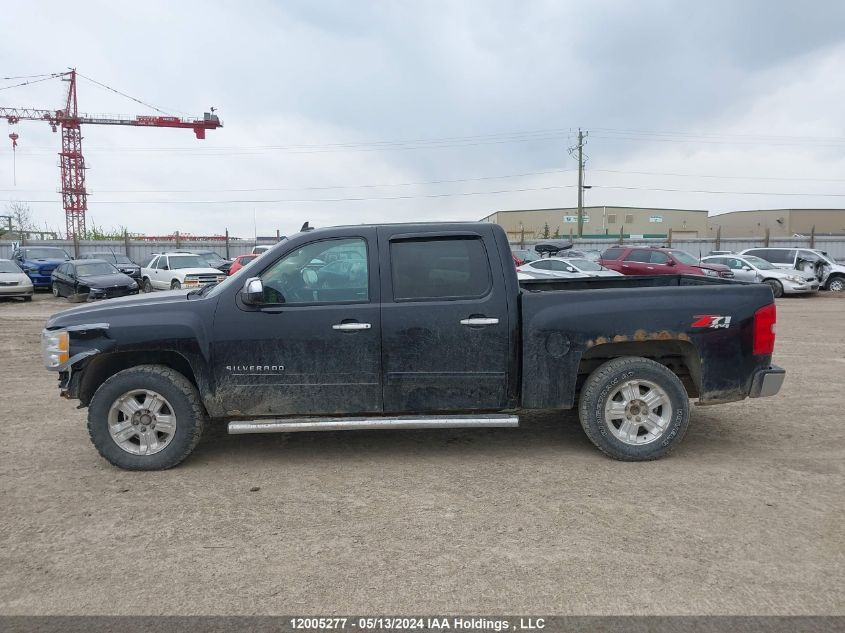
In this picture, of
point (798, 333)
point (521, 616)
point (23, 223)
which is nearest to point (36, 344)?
point (521, 616)

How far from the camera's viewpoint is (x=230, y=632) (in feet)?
9.04

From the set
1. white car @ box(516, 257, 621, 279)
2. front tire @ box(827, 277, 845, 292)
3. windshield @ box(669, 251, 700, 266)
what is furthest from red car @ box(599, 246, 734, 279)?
front tire @ box(827, 277, 845, 292)

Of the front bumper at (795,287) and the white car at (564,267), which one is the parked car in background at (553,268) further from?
the front bumper at (795,287)

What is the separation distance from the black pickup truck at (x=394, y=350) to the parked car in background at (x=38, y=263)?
2180 cm

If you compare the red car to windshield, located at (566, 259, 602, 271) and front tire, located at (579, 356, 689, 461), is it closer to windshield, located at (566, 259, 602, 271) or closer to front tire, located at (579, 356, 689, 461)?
windshield, located at (566, 259, 602, 271)

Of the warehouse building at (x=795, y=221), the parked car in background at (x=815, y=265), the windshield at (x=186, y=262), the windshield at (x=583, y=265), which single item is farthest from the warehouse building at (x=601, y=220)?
the windshield at (x=186, y=262)

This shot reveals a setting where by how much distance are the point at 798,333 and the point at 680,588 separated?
433 inches

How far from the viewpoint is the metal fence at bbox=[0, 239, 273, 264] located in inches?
1303

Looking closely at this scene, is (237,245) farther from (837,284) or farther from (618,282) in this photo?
(618,282)

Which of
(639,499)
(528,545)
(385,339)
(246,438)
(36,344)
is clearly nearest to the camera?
(528,545)

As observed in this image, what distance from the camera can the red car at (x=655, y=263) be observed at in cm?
2056

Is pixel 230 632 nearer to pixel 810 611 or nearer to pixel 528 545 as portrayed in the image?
pixel 528 545

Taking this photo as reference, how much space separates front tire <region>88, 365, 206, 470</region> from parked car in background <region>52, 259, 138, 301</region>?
606 inches

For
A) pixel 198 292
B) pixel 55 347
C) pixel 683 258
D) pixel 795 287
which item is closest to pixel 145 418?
pixel 55 347
